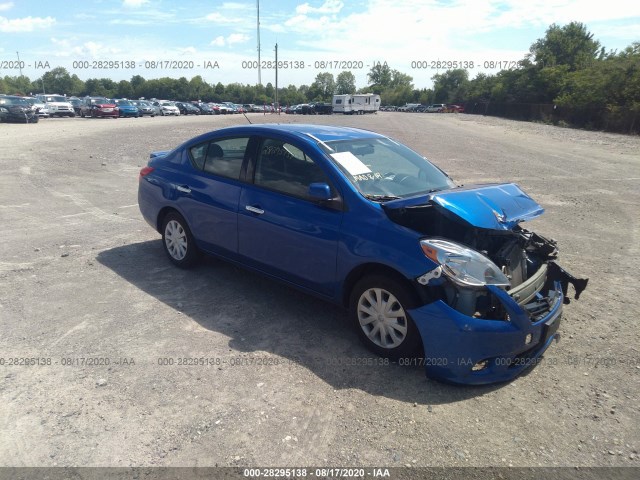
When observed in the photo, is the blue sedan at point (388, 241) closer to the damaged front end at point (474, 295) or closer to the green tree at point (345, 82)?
the damaged front end at point (474, 295)

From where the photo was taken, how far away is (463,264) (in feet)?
11.2

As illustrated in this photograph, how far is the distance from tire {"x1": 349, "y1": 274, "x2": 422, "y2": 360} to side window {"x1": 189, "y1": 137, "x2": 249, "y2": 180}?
6.30ft

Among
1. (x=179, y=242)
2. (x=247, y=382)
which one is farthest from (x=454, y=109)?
(x=247, y=382)

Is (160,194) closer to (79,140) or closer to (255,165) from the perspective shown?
(255,165)

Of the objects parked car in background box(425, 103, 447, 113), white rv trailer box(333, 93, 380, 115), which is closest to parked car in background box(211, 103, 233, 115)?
white rv trailer box(333, 93, 380, 115)

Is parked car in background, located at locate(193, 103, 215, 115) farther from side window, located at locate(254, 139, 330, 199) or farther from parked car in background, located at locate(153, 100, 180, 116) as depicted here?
side window, located at locate(254, 139, 330, 199)

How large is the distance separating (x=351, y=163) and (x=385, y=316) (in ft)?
4.69

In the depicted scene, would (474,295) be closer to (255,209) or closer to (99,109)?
(255,209)

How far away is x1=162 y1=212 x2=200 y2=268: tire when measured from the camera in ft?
17.9

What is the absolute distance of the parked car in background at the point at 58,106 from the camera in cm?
4072

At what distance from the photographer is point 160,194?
5.69m

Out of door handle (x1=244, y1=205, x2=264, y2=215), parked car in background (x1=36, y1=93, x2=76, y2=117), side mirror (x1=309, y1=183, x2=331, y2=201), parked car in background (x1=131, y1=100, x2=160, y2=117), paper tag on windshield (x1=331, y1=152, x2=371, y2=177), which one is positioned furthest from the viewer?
parked car in background (x1=131, y1=100, x2=160, y2=117)

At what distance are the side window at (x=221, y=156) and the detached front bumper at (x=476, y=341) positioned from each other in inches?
98.4

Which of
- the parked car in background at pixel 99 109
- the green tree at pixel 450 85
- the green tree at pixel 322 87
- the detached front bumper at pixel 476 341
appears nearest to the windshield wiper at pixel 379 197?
the detached front bumper at pixel 476 341
